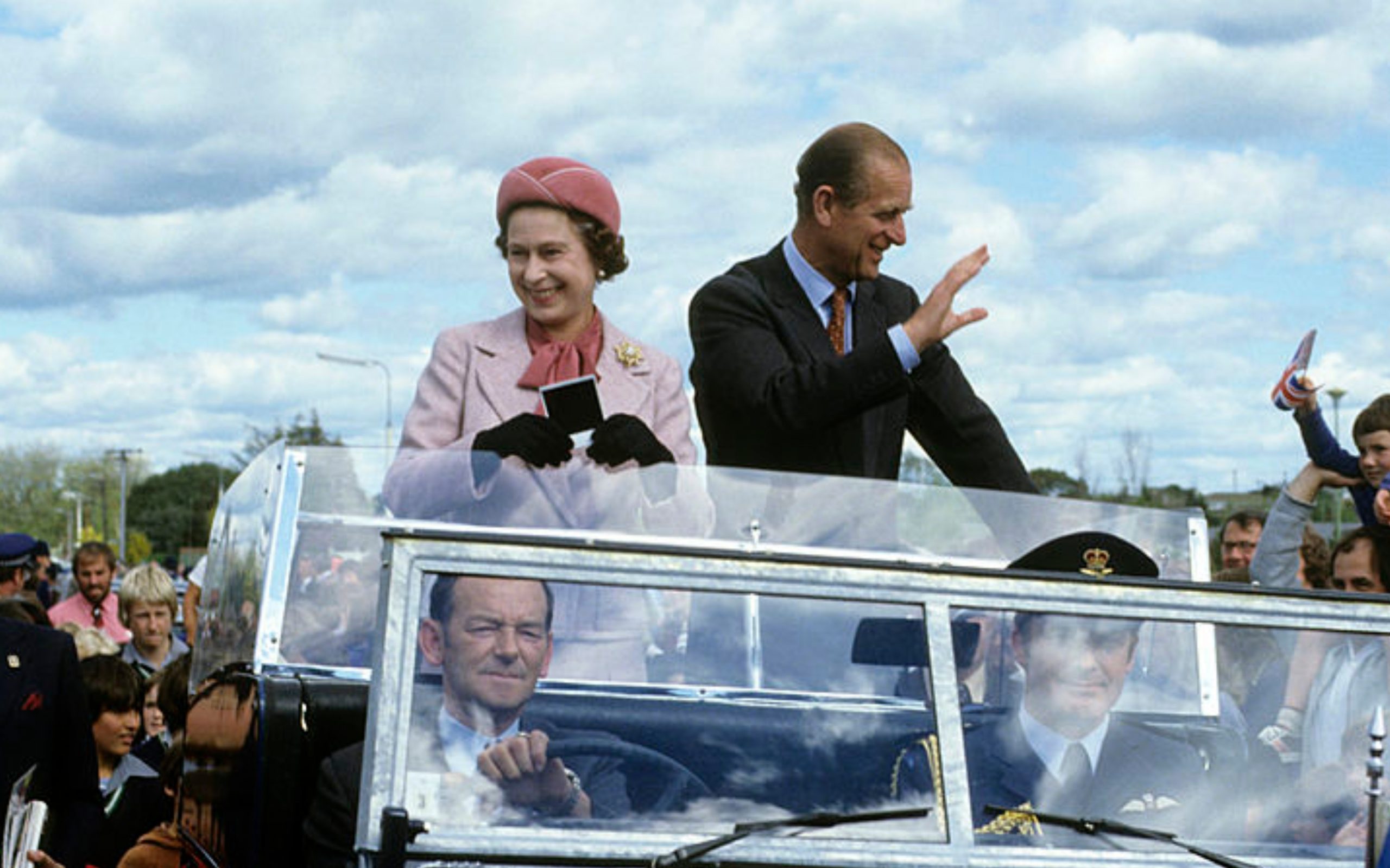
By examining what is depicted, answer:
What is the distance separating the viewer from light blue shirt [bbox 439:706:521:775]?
3.21 meters

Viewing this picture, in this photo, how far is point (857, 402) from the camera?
448cm

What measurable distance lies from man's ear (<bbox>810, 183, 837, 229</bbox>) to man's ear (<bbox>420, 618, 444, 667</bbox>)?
2011 mm

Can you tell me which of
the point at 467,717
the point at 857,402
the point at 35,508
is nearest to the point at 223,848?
the point at 467,717

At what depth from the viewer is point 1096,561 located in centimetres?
396

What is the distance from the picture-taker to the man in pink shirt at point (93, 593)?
41.3 feet

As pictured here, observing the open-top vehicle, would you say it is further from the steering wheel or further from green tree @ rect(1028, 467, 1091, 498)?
green tree @ rect(1028, 467, 1091, 498)

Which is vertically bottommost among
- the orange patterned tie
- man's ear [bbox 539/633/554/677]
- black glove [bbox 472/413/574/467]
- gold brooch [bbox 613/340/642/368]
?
→ man's ear [bbox 539/633/554/677]

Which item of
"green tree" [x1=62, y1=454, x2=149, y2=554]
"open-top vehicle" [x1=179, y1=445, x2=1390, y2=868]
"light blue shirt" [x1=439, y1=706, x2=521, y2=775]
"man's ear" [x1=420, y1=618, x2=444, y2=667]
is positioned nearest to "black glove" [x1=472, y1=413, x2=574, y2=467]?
"open-top vehicle" [x1=179, y1=445, x2=1390, y2=868]

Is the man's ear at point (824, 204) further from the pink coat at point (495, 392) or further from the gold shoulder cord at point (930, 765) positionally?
the gold shoulder cord at point (930, 765)

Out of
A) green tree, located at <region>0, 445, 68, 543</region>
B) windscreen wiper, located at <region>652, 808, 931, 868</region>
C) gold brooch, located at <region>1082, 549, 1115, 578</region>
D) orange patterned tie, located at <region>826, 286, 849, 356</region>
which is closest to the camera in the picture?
windscreen wiper, located at <region>652, 808, 931, 868</region>

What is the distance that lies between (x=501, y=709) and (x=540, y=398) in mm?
1335

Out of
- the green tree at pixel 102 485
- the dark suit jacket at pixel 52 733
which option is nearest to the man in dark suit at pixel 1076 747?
the dark suit jacket at pixel 52 733

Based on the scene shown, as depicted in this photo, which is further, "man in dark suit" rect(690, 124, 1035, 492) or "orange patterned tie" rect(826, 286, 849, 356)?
"orange patterned tie" rect(826, 286, 849, 356)

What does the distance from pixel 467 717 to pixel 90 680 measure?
15.2 ft
